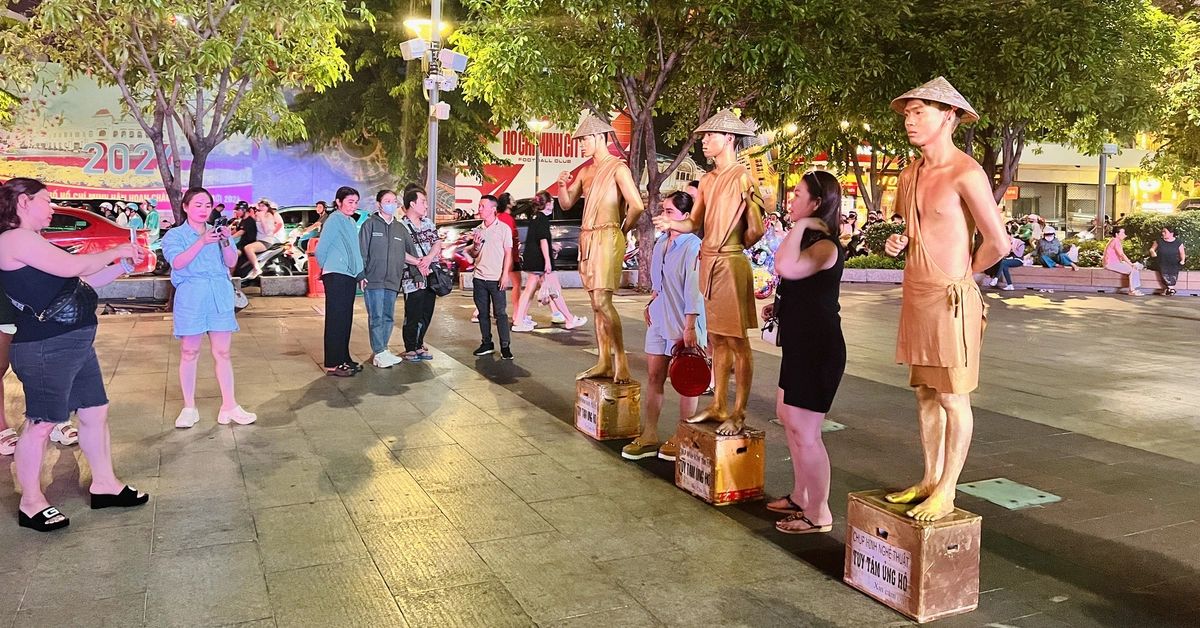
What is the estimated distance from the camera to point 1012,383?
908 cm

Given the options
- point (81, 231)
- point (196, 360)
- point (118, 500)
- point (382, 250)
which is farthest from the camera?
point (81, 231)

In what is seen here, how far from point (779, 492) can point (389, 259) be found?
17.4ft

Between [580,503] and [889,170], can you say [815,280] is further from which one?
[889,170]

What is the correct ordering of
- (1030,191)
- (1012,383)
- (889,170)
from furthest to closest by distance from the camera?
(1030,191) < (889,170) < (1012,383)

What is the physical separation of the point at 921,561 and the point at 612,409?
3023mm

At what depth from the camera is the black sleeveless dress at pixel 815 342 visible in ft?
14.7

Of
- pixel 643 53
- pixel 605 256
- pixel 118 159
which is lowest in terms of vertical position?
pixel 605 256

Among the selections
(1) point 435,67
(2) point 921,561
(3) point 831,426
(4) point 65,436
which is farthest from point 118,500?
(1) point 435,67

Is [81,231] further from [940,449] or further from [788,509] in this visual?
[940,449]

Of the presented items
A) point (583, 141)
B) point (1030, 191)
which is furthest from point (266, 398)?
point (1030, 191)

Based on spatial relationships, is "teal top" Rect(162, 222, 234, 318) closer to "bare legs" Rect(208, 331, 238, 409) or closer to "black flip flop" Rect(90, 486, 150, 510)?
"bare legs" Rect(208, 331, 238, 409)

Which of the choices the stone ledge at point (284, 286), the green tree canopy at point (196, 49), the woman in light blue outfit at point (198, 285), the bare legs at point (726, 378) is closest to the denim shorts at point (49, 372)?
the woman in light blue outfit at point (198, 285)

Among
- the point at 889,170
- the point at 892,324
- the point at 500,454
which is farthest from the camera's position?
the point at 889,170

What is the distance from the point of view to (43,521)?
454 centimetres
